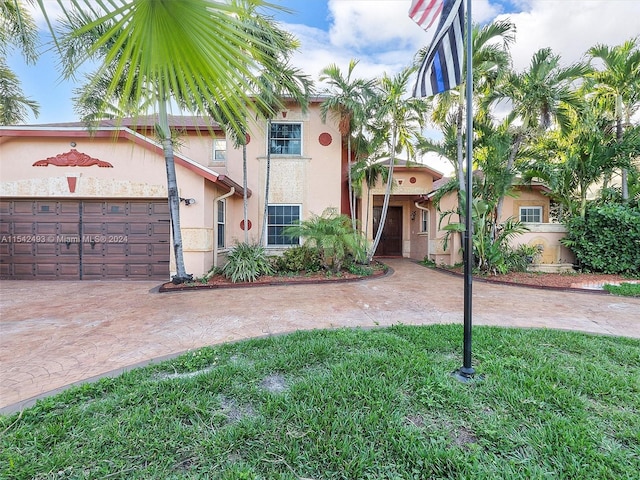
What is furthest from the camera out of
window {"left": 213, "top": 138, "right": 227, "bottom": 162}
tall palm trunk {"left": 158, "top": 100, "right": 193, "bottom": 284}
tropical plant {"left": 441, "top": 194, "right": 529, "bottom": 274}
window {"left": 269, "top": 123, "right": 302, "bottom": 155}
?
window {"left": 213, "top": 138, "right": 227, "bottom": 162}

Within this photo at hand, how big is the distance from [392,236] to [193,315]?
1338 centimetres

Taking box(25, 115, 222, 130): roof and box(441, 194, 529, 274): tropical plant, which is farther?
box(441, 194, 529, 274): tropical plant

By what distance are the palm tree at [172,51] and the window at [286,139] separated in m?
10.0

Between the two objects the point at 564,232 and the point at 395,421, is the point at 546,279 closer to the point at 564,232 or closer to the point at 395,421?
the point at 564,232

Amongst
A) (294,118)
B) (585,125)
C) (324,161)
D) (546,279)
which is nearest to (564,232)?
(546,279)

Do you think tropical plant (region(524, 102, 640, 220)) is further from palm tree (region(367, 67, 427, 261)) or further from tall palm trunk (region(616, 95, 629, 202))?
palm tree (region(367, 67, 427, 261))

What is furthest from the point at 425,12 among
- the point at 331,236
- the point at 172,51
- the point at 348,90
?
the point at 348,90

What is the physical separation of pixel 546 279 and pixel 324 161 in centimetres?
849

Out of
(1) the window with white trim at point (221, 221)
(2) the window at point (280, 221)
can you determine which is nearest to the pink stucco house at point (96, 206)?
(1) the window with white trim at point (221, 221)

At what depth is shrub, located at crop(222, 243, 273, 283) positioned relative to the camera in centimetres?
909

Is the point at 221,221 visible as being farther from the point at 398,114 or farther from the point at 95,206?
the point at 398,114

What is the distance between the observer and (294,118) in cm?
1180

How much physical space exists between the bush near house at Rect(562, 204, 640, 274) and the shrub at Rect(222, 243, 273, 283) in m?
10.3

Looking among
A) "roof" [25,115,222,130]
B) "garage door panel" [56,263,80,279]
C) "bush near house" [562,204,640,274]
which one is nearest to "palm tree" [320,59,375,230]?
"roof" [25,115,222,130]
